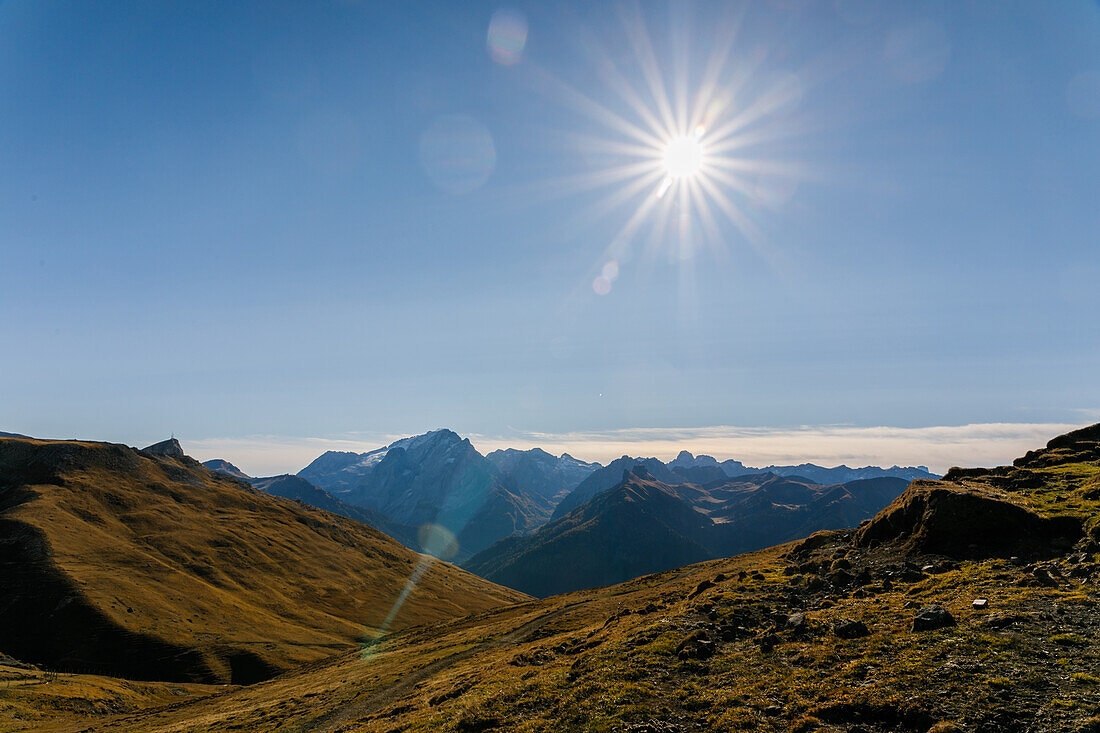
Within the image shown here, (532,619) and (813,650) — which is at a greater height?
(813,650)

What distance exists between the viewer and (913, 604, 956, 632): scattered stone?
82.7ft

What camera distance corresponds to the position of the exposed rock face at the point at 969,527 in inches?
1383

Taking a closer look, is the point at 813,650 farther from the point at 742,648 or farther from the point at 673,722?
the point at 673,722

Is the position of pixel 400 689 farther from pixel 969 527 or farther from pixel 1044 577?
pixel 969 527

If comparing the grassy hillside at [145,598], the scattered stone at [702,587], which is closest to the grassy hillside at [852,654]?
the scattered stone at [702,587]

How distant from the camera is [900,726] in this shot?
18250 millimetres

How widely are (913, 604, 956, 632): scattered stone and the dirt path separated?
1687 inches

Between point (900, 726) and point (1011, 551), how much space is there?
2761cm

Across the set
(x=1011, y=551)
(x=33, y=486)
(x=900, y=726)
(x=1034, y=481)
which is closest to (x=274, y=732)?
(x=900, y=726)

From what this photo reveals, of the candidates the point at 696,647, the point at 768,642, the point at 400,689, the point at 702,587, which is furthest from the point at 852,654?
the point at 400,689

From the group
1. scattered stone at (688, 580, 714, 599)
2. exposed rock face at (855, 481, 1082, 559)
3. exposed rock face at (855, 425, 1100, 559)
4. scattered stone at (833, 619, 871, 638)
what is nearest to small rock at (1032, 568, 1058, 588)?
exposed rock face at (855, 425, 1100, 559)

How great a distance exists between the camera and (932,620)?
25.4 metres

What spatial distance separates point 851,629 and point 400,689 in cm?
4404

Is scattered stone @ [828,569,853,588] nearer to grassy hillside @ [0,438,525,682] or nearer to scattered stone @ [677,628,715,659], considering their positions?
scattered stone @ [677,628,715,659]
